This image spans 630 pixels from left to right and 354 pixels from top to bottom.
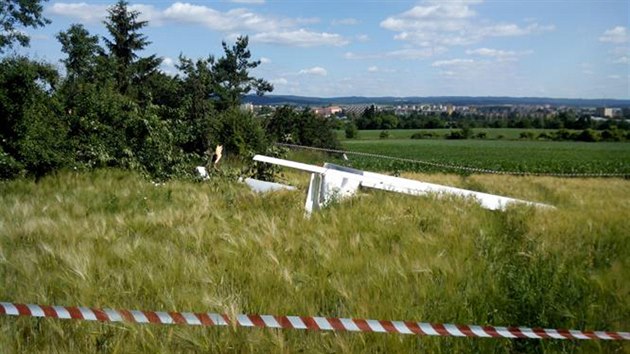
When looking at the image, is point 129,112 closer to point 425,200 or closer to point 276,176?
point 276,176

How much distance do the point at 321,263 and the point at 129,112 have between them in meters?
9.21

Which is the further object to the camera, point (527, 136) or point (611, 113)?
point (527, 136)

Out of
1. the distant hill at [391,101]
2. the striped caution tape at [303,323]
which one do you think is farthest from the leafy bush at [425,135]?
the striped caution tape at [303,323]

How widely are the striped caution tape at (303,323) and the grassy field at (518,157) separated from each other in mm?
24988

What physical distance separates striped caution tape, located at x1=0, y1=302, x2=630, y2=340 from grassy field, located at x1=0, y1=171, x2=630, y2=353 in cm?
5

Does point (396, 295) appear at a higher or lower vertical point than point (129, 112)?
lower

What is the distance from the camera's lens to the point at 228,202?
6.96m

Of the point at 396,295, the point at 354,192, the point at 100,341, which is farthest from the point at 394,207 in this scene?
the point at 100,341

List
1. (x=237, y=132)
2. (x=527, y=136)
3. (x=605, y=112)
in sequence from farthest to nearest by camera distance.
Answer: (x=527, y=136) → (x=605, y=112) → (x=237, y=132)

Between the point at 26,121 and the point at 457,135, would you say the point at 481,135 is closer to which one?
the point at 457,135

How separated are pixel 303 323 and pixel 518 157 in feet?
174

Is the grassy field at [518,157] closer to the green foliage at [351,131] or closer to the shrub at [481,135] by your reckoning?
the shrub at [481,135]

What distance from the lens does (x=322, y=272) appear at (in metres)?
3.73

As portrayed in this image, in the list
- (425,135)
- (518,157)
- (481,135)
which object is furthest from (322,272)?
(425,135)
